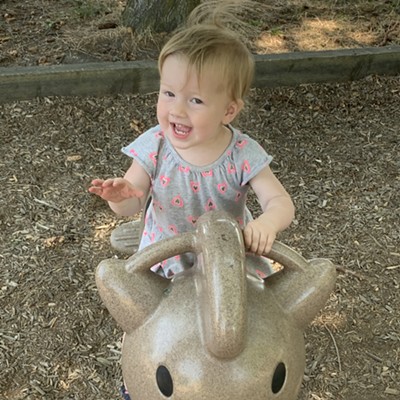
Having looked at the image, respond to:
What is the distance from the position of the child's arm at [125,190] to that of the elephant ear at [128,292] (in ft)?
0.71

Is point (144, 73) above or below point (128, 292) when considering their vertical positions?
below

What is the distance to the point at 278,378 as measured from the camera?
1.40m

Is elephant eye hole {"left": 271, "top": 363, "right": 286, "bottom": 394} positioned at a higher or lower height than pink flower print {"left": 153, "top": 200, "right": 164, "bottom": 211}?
higher

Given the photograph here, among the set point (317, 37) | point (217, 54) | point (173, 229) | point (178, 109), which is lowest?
point (317, 37)

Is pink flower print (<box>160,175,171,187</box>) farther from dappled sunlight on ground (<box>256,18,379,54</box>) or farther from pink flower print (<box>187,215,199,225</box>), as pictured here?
dappled sunlight on ground (<box>256,18,379,54</box>)

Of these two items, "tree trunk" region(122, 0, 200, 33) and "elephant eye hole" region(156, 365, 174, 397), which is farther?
"tree trunk" region(122, 0, 200, 33)

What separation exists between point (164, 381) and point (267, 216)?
483 mm

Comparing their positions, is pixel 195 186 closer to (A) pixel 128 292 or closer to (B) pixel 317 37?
(A) pixel 128 292

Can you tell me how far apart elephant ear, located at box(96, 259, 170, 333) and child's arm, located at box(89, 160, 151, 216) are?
22cm

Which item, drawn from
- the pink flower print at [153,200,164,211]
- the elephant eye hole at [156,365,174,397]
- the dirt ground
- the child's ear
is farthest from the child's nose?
the dirt ground

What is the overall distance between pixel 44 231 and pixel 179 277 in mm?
1698

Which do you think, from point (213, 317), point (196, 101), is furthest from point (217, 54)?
point (213, 317)

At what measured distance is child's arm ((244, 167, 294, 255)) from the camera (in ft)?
4.80

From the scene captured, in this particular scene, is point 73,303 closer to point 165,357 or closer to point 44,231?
point 44,231
